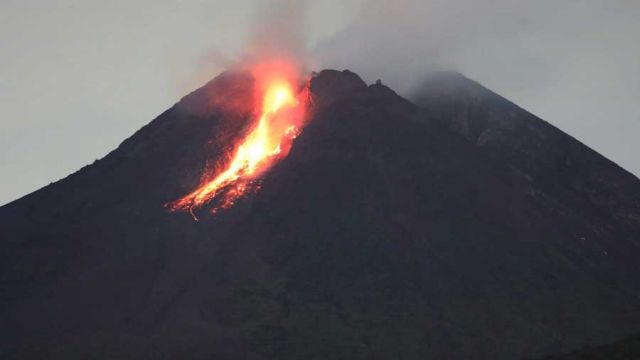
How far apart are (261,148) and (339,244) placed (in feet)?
68.0

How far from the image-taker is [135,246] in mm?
101438

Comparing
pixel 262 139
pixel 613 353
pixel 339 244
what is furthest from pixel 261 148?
pixel 613 353

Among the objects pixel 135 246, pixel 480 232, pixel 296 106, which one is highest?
pixel 296 106

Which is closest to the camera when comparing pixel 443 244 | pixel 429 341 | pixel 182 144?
pixel 429 341

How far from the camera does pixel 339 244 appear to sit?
325 feet

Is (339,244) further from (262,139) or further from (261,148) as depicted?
(262,139)

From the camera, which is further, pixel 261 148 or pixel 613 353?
pixel 261 148

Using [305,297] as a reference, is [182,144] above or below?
above

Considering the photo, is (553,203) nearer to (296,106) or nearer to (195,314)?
(296,106)

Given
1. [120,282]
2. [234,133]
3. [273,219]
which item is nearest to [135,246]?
[120,282]

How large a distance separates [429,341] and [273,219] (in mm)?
23330

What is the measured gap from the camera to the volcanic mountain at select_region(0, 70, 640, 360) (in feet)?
285

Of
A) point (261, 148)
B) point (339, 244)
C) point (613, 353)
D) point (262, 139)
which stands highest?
point (262, 139)

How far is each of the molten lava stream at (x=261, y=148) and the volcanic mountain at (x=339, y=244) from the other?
160 cm
